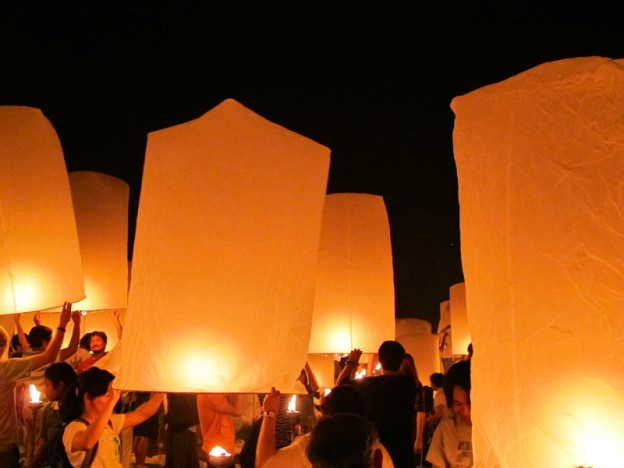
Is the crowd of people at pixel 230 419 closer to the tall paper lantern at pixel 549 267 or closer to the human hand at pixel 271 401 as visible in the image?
the human hand at pixel 271 401

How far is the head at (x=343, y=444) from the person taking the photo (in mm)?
1921

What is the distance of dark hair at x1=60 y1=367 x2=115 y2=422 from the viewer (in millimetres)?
3357

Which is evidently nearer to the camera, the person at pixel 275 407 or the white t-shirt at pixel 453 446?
the person at pixel 275 407

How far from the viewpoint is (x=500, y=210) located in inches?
86.7

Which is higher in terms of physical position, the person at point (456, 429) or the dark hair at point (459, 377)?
the dark hair at point (459, 377)

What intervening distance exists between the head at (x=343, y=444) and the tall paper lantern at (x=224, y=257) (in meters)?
0.82

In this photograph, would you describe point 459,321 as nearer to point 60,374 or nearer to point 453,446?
point 453,446

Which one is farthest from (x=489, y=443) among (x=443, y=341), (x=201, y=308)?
(x=443, y=341)

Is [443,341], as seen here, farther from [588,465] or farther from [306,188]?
[588,465]

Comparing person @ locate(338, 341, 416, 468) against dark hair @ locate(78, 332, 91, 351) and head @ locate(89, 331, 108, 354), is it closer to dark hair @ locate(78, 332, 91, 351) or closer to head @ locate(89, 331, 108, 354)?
head @ locate(89, 331, 108, 354)

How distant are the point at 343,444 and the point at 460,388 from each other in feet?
4.97

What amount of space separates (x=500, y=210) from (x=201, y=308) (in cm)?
124

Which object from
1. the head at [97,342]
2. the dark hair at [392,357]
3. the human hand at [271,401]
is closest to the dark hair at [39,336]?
the head at [97,342]

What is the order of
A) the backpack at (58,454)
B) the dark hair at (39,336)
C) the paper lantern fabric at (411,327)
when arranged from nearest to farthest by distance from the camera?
the backpack at (58,454) → the dark hair at (39,336) → the paper lantern fabric at (411,327)
